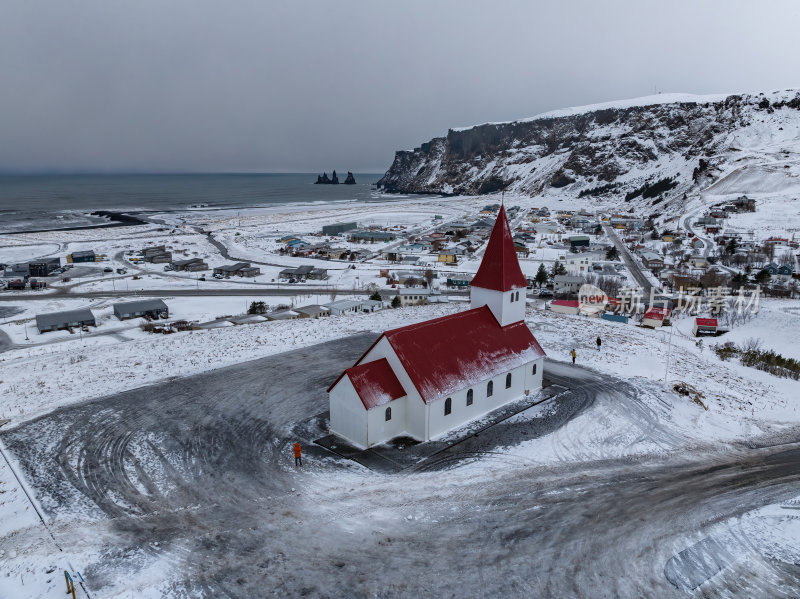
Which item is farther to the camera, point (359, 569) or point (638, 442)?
point (638, 442)

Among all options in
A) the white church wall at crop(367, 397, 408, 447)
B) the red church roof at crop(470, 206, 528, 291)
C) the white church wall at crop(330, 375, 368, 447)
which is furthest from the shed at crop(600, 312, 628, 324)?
the white church wall at crop(330, 375, 368, 447)

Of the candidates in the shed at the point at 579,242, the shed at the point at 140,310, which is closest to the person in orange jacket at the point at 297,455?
the shed at the point at 140,310

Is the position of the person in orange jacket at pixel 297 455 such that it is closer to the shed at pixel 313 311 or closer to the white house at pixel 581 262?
the shed at pixel 313 311

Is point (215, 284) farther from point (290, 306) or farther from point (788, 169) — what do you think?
point (788, 169)

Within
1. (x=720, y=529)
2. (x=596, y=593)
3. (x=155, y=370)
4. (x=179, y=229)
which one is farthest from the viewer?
(x=179, y=229)

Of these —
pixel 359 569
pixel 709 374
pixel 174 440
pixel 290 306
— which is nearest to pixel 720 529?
pixel 359 569

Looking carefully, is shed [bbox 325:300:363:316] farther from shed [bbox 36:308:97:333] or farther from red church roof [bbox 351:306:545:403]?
red church roof [bbox 351:306:545:403]

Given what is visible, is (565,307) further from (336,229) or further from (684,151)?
(684,151)
